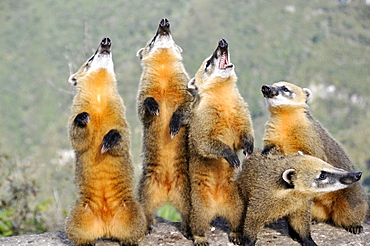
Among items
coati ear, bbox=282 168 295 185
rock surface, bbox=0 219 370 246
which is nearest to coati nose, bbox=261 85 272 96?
coati ear, bbox=282 168 295 185

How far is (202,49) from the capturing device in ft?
A: 121

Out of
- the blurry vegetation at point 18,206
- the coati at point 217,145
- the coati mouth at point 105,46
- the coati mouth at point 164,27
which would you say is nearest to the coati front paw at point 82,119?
the coati mouth at point 105,46

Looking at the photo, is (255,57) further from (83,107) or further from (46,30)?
(83,107)

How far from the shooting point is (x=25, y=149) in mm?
31500

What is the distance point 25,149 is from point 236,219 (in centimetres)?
2778

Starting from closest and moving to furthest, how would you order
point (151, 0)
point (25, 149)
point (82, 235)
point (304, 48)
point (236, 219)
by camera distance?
point (82, 235), point (236, 219), point (25, 149), point (304, 48), point (151, 0)

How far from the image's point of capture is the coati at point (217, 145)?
6004 mm

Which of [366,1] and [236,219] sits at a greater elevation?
[366,1]

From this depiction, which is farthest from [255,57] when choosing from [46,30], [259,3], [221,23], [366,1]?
[46,30]

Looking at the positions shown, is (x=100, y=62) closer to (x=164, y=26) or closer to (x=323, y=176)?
(x=164, y=26)

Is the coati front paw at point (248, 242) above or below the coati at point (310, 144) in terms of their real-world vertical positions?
below

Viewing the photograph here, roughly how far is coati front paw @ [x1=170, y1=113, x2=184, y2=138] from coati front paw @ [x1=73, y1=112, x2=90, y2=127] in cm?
109

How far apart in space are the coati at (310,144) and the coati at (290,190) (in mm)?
550

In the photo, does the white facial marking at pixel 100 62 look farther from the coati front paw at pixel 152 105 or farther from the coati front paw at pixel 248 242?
the coati front paw at pixel 248 242
